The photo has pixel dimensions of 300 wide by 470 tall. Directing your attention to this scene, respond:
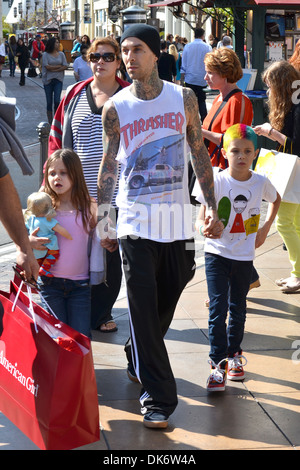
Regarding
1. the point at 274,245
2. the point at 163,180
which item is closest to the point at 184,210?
Result: the point at 163,180

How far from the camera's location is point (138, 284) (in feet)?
13.9

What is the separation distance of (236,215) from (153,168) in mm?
895

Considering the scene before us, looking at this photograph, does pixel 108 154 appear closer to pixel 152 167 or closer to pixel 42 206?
pixel 152 167

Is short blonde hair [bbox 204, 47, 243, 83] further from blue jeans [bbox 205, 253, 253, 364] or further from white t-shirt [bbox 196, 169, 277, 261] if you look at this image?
blue jeans [bbox 205, 253, 253, 364]

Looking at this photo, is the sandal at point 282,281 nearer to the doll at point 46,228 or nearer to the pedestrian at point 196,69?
the doll at point 46,228

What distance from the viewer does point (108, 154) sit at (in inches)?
173

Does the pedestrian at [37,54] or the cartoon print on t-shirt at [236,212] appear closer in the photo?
the cartoon print on t-shirt at [236,212]

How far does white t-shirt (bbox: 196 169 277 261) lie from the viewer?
4898 mm

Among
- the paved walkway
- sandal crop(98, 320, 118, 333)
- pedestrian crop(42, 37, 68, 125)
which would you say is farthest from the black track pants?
pedestrian crop(42, 37, 68, 125)

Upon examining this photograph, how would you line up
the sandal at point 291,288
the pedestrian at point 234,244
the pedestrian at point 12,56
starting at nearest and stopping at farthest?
the pedestrian at point 234,244 < the sandal at point 291,288 < the pedestrian at point 12,56

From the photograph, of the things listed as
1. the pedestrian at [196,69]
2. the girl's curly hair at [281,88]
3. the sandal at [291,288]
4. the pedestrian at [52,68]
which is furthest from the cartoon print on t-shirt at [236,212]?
the pedestrian at [52,68]

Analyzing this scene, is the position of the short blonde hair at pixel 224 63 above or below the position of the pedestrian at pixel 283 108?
above

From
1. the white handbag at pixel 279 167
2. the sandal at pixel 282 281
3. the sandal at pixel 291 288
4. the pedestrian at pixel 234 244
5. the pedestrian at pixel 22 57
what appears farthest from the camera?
the pedestrian at pixel 22 57

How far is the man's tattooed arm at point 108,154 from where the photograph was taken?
4.30 meters
